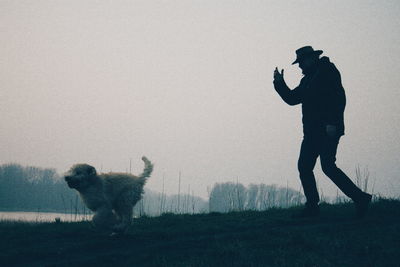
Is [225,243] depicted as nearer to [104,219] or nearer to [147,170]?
[104,219]

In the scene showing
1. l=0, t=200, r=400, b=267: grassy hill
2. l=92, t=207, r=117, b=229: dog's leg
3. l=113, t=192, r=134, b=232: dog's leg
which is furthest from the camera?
l=113, t=192, r=134, b=232: dog's leg

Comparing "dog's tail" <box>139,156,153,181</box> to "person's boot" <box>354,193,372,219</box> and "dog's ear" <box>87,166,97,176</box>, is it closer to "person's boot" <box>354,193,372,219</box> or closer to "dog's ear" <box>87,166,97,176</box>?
"dog's ear" <box>87,166,97,176</box>

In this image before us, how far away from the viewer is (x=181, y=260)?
191 inches

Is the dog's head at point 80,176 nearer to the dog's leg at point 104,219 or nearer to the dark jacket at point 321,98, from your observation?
the dog's leg at point 104,219

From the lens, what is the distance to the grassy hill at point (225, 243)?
477cm

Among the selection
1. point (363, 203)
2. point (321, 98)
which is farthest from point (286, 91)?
point (363, 203)

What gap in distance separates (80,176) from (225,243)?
2.94m

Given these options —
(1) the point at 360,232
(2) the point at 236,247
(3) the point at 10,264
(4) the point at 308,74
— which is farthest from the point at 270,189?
(3) the point at 10,264

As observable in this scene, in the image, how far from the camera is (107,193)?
23.0 ft

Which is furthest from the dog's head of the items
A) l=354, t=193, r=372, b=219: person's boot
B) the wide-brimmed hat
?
l=354, t=193, r=372, b=219: person's boot

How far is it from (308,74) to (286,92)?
577mm

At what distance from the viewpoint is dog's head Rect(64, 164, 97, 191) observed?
669cm

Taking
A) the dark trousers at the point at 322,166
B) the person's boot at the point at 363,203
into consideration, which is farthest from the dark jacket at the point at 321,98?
the person's boot at the point at 363,203

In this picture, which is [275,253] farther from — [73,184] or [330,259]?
[73,184]
